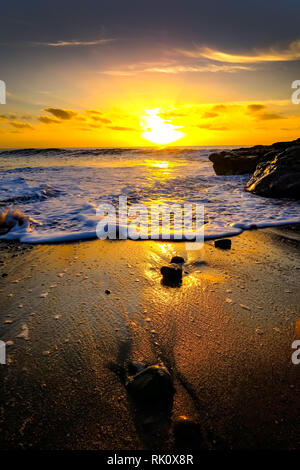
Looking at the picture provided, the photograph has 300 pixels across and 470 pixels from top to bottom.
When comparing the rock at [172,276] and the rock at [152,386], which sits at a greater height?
the rock at [172,276]

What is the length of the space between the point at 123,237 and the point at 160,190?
585 centimetres

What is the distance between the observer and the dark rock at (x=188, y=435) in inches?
50.2

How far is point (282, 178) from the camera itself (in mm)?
7996

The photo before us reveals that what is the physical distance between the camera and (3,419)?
141 cm

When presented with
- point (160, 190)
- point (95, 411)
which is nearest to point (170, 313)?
point (95, 411)

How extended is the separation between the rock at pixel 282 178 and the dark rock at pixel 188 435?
25.8 ft

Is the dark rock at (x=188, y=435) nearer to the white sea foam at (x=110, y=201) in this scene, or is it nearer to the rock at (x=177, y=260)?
the rock at (x=177, y=260)

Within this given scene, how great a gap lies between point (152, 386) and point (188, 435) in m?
0.31

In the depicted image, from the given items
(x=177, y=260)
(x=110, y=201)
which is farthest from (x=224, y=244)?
(x=110, y=201)

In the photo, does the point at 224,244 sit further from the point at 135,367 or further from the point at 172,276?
the point at 135,367

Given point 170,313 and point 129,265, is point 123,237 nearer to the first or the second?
point 129,265
